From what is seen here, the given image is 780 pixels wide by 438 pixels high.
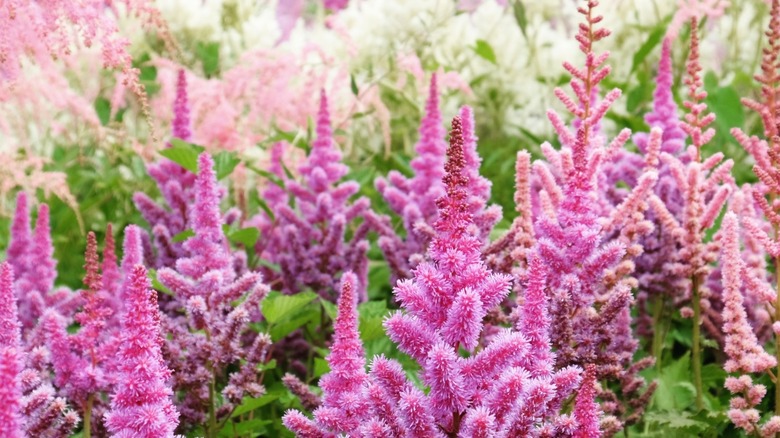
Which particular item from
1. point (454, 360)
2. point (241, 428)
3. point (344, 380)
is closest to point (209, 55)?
point (241, 428)

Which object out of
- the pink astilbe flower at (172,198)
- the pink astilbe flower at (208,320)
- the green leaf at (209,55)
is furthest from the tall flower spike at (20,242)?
the green leaf at (209,55)

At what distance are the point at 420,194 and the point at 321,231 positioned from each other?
0.67ft

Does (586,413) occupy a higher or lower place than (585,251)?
lower

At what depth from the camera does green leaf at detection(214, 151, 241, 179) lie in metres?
1.91

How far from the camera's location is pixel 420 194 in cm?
191

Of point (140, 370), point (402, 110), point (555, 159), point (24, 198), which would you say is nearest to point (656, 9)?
point (402, 110)

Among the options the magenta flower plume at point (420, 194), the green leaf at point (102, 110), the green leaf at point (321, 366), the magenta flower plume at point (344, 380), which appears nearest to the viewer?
the magenta flower plume at point (344, 380)

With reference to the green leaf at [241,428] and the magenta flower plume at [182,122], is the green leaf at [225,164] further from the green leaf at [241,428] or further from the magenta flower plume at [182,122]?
the green leaf at [241,428]

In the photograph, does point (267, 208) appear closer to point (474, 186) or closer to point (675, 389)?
point (474, 186)

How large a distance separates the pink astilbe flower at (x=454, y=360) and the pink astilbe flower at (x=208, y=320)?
362mm

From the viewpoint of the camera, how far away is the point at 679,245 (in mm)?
1684

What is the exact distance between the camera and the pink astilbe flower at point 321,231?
1.91 metres

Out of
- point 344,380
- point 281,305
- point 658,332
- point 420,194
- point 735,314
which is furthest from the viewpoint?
point 420,194

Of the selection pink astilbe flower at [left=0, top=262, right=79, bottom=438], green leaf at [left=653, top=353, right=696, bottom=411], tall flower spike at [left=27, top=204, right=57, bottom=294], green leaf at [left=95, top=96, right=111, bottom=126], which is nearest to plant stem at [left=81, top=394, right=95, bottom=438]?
pink astilbe flower at [left=0, top=262, right=79, bottom=438]
